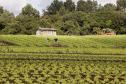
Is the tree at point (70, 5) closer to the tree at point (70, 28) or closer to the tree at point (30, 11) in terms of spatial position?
the tree at point (30, 11)

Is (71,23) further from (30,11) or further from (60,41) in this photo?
(60,41)

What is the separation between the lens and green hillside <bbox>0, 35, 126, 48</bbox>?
4975 centimetres

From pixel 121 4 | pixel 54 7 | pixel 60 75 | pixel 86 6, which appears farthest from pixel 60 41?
pixel 86 6

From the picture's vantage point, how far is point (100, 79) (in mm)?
17906

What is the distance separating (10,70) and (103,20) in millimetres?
60765

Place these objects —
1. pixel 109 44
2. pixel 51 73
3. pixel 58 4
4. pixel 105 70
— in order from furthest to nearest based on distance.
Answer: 1. pixel 58 4
2. pixel 109 44
3. pixel 105 70
4. pixel 51 73

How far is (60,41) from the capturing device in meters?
51.5

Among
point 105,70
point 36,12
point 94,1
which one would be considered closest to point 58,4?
point 94,1

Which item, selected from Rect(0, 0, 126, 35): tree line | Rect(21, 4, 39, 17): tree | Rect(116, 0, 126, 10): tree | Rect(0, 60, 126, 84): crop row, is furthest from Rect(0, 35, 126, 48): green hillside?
Rect(116, 0, 126, 10): tree

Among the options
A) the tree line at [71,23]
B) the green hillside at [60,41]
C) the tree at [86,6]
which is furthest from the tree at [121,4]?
the green hillside at [60,41]

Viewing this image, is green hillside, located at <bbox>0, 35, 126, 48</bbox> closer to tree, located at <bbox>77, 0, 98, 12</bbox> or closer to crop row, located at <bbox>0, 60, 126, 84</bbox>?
crop row, located at <bbox>0, 60, 126, 84</bbox>

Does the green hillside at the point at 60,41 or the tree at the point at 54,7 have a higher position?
the tree at the point at 54,7

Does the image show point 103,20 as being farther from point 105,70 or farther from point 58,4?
point 105,70

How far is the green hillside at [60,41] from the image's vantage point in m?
49.8
